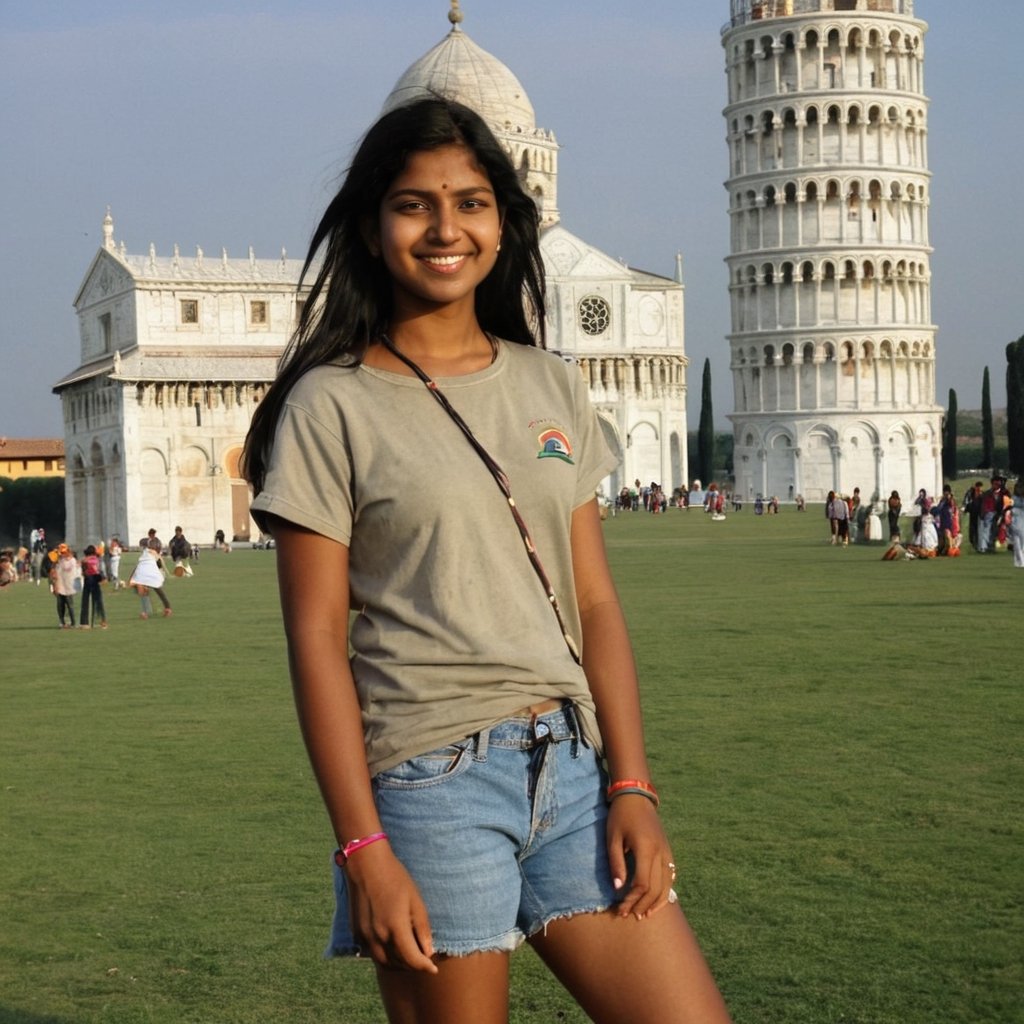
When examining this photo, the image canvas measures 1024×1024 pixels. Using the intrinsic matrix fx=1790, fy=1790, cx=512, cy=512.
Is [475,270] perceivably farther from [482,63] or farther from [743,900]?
[482,63]

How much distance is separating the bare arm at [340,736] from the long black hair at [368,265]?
0.24 meters

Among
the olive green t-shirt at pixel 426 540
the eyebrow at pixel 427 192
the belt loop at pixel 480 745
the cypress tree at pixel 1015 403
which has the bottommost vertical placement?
the belt loop at pixel 480 745

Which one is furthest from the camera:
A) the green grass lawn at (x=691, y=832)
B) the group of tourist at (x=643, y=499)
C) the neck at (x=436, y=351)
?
the group of tourist at (x=643, y=499)

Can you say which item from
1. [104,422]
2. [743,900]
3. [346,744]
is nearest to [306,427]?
[346,744]

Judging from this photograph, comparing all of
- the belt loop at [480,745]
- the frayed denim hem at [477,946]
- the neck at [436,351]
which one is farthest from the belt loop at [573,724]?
the neck at [436,351]

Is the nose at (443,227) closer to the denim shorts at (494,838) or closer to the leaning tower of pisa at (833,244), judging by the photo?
the denim shorts at (494,838)

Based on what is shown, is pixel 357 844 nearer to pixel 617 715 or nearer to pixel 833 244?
pixel 617 715

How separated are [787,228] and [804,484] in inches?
393

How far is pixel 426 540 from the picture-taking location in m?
2.54

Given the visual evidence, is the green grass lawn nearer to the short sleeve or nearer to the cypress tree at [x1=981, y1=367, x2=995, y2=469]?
the short sleeve

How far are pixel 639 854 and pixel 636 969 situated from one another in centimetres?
15

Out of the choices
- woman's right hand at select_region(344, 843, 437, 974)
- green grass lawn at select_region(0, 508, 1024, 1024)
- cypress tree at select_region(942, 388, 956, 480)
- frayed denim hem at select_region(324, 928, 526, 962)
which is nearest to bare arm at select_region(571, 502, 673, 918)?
frayed denim hem at select_region(324, 928, 526, 962)

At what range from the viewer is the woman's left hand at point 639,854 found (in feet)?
8.05

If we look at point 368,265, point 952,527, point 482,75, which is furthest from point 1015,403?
point 368,265
